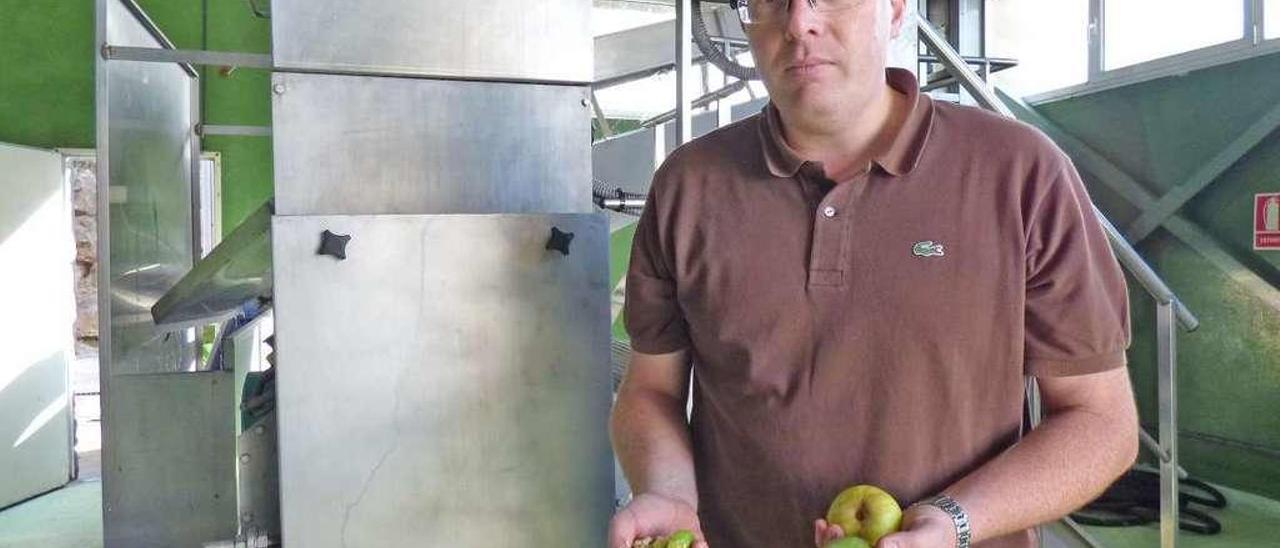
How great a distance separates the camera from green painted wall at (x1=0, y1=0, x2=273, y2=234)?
198 inches

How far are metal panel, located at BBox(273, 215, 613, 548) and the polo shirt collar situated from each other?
464mm

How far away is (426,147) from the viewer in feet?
4.77

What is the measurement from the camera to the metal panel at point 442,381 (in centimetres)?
137

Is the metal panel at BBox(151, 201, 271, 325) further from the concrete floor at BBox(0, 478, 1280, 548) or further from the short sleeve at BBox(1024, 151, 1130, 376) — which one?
the concrete floor at BBox(0, 478, 1280, 548)

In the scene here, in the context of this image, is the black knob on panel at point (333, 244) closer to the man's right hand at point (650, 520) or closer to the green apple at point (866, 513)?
the man's right hand at point (650, 520)

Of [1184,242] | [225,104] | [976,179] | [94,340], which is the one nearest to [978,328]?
[976,179]

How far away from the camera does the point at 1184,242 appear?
4.39 m

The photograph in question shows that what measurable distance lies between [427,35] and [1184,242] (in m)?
4.13

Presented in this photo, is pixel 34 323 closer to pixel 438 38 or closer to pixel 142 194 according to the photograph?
pixel 142 194

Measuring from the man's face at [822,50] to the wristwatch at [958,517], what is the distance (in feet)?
1.40

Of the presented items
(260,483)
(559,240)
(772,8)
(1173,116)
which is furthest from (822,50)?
(1173,116)

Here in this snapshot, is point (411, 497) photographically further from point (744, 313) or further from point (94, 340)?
point (94, 340)

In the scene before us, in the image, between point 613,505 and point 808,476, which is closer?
point 808,476

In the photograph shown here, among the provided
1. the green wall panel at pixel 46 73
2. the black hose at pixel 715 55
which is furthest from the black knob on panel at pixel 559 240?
the green wall panel at pixel 46 73
